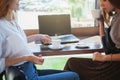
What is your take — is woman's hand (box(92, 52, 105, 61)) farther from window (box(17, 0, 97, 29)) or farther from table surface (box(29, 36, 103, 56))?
window (box(17, 0, 97, 29))

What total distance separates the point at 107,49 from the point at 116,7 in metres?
0.34

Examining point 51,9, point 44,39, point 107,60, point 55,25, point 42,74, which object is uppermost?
point 51,9

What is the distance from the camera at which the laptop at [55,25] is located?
2.33 meters

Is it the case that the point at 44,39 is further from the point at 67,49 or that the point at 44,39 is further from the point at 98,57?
the point at 98,57

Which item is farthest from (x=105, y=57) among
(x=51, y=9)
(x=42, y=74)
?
(x=51, y=9)

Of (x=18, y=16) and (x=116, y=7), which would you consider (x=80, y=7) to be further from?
(x=116, y=7)

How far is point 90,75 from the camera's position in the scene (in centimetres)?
196

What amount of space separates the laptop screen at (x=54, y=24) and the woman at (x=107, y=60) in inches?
16.9

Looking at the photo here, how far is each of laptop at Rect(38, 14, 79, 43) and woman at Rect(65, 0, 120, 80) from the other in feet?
1.33

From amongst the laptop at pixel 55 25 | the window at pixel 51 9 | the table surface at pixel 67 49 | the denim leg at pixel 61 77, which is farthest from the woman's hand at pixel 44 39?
the window at pixel 51 9

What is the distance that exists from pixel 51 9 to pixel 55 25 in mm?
385

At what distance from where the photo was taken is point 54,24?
235 cm

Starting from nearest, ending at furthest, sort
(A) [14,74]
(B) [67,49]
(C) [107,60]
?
(A) [14,74], (C) [107,60], (B) [67,49]

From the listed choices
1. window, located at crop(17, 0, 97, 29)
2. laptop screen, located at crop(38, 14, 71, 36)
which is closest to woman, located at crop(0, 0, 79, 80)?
laptop screen, located at crop(38, 14, 71, 36)
